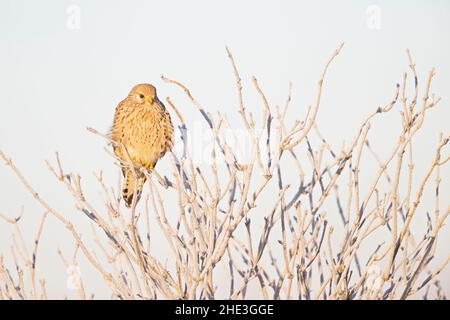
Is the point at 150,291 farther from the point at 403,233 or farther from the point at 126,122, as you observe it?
the point at 126,122

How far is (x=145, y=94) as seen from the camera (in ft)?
9.54

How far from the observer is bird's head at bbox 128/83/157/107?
2906 mm

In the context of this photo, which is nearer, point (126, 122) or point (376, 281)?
point (376, 281)

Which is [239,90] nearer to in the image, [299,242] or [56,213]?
[299,242]

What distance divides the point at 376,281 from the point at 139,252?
68 centimetres

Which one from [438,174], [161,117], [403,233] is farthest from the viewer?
[161,117]

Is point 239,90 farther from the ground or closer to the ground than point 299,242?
farther from the ground

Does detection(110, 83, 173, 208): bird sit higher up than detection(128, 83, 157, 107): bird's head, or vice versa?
detection(128, 83, 157, 107): bird's head

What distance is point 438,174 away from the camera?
179 cm

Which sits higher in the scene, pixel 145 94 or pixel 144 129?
pixel 145 94

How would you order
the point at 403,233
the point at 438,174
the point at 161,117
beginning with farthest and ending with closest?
the point at 161,117 < the point at 438,174 < the point at 403,233

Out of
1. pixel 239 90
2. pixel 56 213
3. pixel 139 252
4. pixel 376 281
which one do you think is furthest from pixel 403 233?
pixel 56 213
